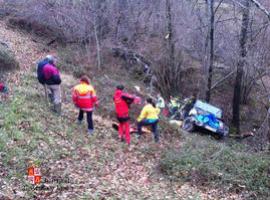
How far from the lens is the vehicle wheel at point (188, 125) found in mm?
21516

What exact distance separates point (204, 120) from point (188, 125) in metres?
0.75

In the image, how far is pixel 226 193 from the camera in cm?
1359

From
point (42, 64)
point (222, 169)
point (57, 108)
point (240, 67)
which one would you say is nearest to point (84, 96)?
point (57, 108)

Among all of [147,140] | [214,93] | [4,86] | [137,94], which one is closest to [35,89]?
[4,86]

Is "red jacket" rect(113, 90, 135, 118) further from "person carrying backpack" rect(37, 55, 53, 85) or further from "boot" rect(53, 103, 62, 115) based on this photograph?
"person carrying backpack" rect(37, 55, 53, 85)

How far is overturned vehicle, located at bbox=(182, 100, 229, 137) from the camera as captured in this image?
70.4ft

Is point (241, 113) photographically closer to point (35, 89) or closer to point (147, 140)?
point (147, 140)

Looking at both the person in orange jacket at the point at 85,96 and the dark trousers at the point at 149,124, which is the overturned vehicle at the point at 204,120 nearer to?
the dark trousers at the point at 149,124

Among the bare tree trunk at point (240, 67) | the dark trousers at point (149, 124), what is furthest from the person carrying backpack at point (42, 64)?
the bare tree trunk at point (240, 67)

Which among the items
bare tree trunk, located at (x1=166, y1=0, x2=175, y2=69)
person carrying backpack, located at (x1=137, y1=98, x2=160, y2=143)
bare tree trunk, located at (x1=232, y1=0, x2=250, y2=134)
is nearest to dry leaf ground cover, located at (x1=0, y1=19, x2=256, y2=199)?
person carrying backpack, located at (x1=137, y1=98, x2=160, y2=143)

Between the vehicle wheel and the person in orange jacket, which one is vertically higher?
the person in orange jacket

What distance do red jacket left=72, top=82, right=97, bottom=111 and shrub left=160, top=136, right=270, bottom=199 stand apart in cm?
291

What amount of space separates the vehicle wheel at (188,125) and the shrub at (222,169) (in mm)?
5711

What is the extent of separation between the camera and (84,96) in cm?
1554
